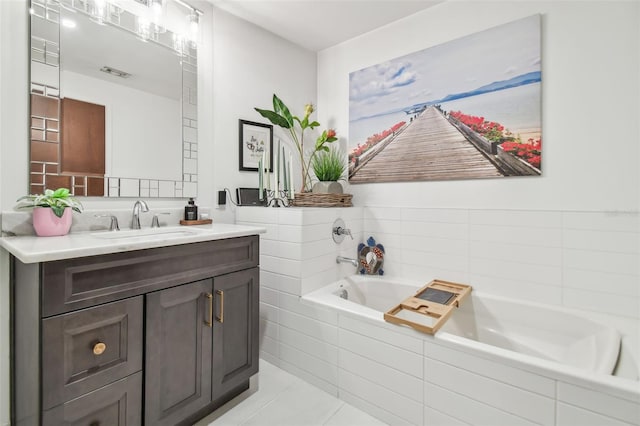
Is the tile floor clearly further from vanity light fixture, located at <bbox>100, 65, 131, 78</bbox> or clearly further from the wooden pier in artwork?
vanity light fixture, located at <bbox>100, 65, 131, 78</bbox>

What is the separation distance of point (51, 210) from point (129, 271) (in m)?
0.54

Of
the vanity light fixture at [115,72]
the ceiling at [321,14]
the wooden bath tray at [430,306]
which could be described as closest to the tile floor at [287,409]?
the wooden bath tray at [430,306]

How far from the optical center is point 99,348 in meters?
1.06

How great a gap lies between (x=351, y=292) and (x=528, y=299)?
1.08 meters

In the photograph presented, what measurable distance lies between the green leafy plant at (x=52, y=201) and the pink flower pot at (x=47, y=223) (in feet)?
0.07

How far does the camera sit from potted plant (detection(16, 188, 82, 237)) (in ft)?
4.27

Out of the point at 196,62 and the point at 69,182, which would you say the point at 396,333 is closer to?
the point at 69,182

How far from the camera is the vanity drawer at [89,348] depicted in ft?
3.15

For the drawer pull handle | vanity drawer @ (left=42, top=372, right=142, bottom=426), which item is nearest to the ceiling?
the drawer pull handle

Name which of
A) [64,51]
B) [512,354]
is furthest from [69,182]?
[512,354]

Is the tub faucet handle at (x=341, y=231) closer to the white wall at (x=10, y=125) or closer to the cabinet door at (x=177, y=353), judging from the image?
the cabinet door at (x=177, y=353)

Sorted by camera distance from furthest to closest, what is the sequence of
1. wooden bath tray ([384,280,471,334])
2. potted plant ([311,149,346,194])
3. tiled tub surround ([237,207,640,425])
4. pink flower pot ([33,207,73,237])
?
potted plant ([311,149,346,194]), wooden bath tray ([384,280,471,334]), pink flower pot ([33,207,73,237]), tiled tub surround ([237,207,640,425])

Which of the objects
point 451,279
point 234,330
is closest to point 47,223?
point 234,330

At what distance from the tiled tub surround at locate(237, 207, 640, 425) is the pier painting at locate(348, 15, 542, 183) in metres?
0.32
